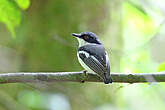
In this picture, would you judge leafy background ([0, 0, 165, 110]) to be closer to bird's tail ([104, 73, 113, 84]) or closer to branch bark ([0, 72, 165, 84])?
bird's tail ([104, 73, 113, 84])

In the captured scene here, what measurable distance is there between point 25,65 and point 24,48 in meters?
0.20

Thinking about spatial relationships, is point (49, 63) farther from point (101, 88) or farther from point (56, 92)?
point (101, 88)

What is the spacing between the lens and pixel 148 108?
591 cm

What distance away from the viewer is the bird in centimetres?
294

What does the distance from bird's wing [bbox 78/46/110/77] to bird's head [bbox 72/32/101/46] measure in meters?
0.15

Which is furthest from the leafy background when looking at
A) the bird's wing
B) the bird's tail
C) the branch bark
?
the branch bark

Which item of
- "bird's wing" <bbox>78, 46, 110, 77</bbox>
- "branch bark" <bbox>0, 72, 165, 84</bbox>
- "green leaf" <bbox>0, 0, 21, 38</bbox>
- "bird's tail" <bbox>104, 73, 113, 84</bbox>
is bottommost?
"bird's wing" <bbox>78, 46, 110, 77</bbox>

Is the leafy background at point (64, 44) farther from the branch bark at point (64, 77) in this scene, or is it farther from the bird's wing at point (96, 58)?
the branch bark at point (64, 77)

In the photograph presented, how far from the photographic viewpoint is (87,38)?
147 inches

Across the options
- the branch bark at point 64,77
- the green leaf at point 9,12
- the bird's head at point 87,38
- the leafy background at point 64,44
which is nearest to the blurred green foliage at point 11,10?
the green leaf at point 9,12

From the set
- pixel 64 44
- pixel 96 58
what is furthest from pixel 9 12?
pixel 64 44

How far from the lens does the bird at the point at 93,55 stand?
9.63 ft

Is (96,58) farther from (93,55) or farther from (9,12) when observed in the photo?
(9,12)

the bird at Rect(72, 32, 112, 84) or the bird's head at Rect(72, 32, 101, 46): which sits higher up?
the bird's head at Rect(72, 32, 101, 46)
